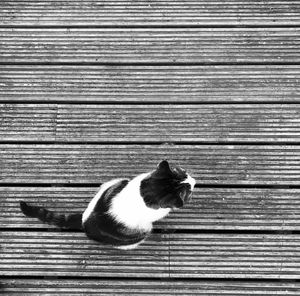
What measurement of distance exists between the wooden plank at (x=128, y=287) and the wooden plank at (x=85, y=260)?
4 centimetres

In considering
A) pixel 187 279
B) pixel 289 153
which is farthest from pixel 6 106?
pixel 289 153

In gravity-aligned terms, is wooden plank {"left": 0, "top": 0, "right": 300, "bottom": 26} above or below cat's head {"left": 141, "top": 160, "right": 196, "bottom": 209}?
above

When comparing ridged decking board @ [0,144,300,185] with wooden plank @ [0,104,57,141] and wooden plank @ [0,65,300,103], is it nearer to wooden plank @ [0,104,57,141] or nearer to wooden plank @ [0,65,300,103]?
wooden plank @ [0,104,57,141]

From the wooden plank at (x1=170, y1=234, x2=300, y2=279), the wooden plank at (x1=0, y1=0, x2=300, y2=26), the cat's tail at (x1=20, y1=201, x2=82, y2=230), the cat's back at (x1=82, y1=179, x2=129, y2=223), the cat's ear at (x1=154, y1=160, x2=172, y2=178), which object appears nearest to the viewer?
the cat's ear at (x1=154, y1=160, x2=172, y2=178)

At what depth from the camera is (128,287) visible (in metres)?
1.90

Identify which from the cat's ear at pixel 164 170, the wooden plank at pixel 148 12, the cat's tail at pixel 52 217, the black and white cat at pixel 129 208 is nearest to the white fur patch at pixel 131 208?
the black and white cat at pixel 129 208

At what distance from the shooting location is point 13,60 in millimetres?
2115

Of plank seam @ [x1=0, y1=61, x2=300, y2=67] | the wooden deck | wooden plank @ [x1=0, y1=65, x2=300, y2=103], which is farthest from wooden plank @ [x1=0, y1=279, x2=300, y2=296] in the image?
plank seam @ [x1=0, y1=61, x2=300, y2=67]

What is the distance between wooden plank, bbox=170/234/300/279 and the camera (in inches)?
74.6

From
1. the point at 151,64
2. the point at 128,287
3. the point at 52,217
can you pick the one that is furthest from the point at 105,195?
the point at 151,64

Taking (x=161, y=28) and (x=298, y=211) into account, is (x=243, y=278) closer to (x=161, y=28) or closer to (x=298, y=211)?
(x=298, y=211)

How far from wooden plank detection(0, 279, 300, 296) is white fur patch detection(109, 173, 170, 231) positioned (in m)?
0.39

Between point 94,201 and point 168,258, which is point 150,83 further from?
point 168,258

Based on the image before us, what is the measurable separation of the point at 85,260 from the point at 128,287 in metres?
0.24
